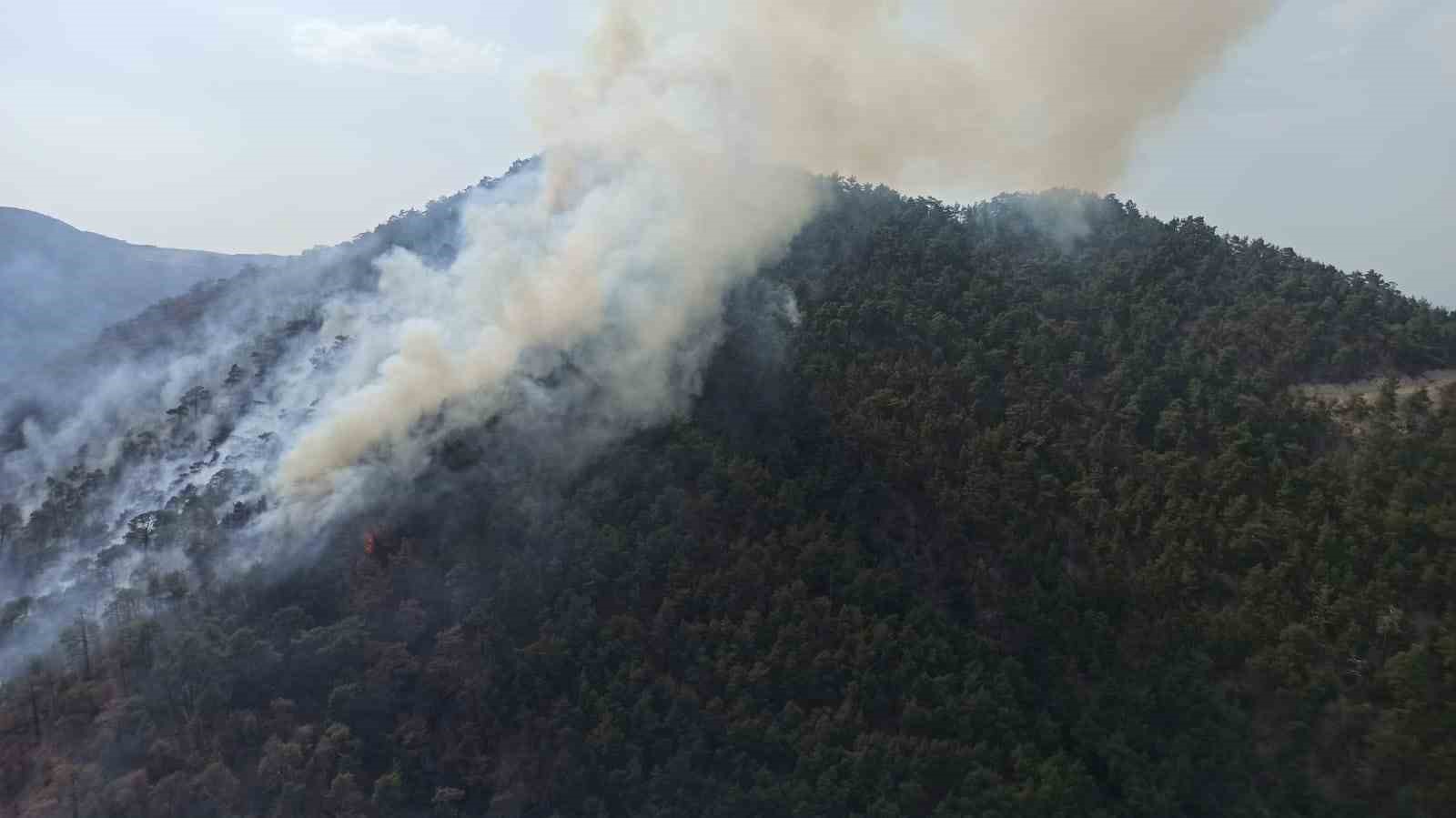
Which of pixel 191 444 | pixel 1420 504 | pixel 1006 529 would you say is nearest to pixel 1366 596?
pixel 1420 504

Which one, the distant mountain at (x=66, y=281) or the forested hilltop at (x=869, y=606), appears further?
the distant mountain at (x=66, y=281)

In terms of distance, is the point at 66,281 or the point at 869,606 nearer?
the point at 869,606

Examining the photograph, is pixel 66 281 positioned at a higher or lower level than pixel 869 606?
higher

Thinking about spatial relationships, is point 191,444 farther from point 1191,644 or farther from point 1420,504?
point 1420,504

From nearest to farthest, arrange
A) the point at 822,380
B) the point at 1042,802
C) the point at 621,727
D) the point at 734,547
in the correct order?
the point at 1042,802, the point at 621,727, the point at 734,547, the point at 822,380
